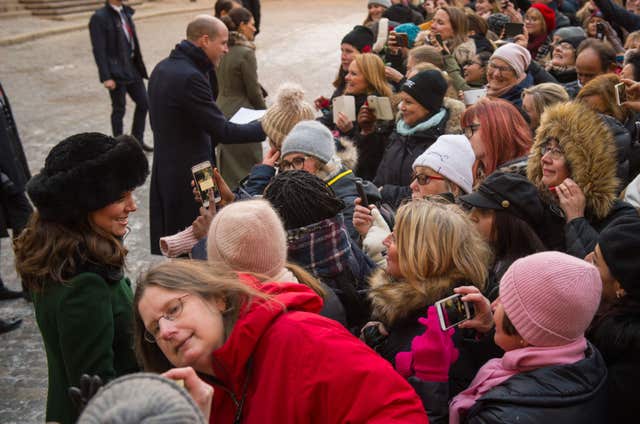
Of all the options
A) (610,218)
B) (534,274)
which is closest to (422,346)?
(534,274)

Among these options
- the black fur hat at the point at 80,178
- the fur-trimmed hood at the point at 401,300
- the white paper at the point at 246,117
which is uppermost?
the black fur hat at the point at 80,178

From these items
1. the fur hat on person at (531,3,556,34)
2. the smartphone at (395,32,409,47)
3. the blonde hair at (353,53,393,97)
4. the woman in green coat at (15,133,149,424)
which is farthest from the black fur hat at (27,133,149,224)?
the fur hat on person at (531,3,556,34)

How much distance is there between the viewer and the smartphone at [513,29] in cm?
755

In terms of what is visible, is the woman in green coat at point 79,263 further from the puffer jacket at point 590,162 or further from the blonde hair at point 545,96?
the blonde hair at point 545,96

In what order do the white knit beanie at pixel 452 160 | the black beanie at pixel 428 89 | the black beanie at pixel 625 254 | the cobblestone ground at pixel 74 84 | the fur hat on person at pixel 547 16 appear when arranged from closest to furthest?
the black beanie at pixel 625 254
the white knit beanie at pixel 452 160
the cobblestone ground at pixel 74 84
the black beanie at pixel 428 89
the fur hat on person at pixel 547 16

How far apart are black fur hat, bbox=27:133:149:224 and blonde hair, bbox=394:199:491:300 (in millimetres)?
1222

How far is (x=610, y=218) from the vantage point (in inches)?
136

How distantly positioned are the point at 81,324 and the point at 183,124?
283cm

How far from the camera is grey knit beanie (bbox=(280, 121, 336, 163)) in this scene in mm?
4031

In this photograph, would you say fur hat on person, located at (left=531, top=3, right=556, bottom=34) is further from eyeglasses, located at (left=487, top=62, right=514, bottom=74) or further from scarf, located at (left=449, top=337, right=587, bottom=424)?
scarf, located at (left=449, top=337, right=587, bottom=424)

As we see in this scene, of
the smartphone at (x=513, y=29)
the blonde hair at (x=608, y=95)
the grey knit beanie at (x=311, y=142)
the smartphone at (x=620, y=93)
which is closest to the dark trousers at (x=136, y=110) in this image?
the smartphone at (x=513, y=29)

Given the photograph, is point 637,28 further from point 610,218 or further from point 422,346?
point 422,346

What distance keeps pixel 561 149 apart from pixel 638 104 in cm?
116

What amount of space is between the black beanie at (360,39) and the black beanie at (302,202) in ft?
14.8
